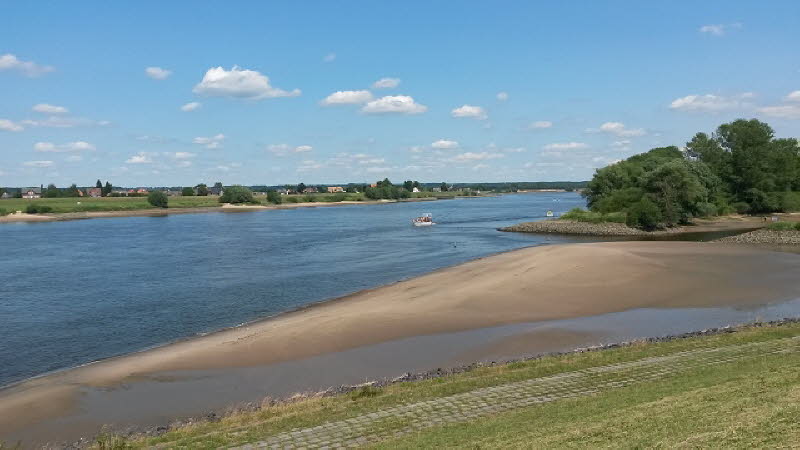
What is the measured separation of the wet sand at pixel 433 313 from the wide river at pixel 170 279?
129 inches

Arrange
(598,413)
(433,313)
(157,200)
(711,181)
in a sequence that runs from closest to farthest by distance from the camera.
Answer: (598,413) → (433,313) → (711,181) → (157,200)

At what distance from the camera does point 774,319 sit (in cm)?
2538

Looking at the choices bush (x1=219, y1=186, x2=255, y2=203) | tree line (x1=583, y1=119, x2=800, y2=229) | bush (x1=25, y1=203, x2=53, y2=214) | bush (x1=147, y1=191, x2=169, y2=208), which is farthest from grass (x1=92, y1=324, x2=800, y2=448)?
bush (x1=219, y1=186, x2=255, y2=203)

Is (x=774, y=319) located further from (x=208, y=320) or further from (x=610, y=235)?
(x=610, y=235)

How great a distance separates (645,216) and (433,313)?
55753 millimetres

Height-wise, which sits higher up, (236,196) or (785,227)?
(236,196)

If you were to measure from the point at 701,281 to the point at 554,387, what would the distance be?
25.5 meters

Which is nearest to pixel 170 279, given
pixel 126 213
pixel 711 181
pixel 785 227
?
pixel 785 227

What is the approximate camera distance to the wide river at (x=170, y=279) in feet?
92.9

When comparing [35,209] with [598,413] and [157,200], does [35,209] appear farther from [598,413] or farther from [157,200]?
[598,413]

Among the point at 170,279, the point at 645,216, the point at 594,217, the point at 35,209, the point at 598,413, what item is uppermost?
the point at 35,209

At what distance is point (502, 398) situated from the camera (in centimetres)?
1471

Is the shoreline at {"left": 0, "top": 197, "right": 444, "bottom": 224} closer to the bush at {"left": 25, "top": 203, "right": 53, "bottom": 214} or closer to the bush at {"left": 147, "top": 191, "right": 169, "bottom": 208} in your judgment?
the bush at {"left": 25, "top": 203, "right": 53, "bottom": 214}

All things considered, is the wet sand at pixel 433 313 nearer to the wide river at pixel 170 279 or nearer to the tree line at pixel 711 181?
the wide river at pixel 170 279
